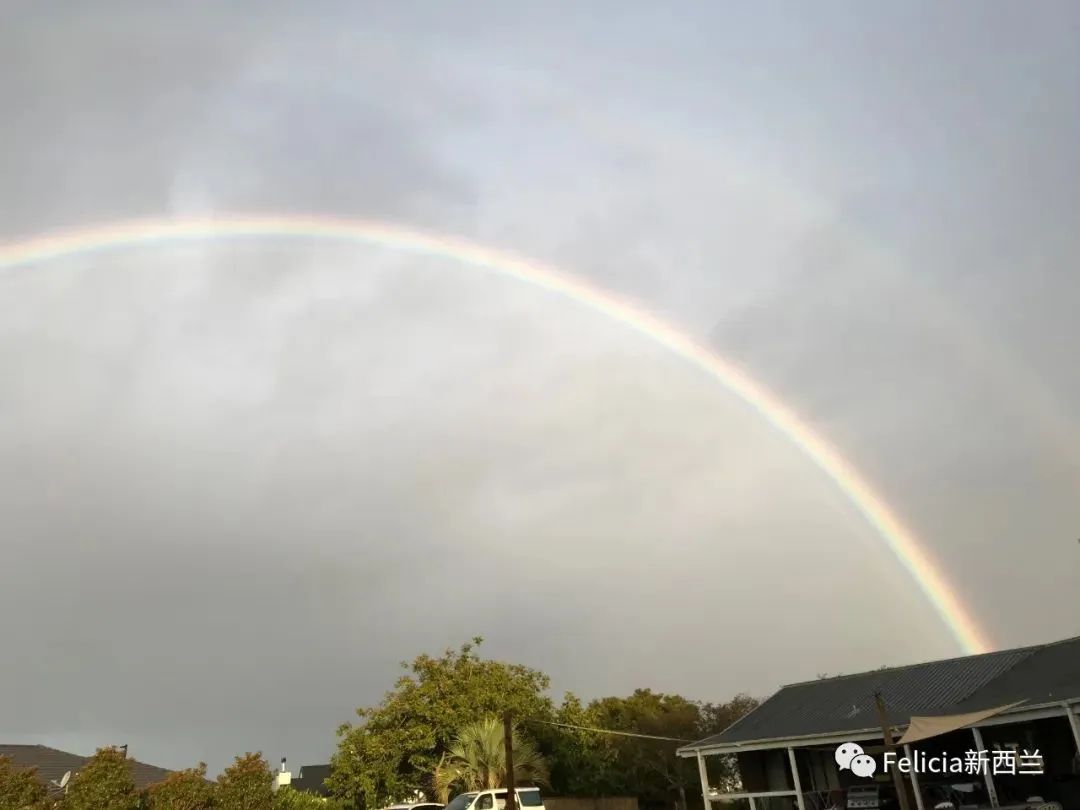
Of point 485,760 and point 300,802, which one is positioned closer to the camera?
point 485,760

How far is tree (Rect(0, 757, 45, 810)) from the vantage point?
2880 centimetres

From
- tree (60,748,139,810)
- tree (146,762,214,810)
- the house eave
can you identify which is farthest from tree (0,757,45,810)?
the house eave

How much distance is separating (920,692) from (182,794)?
24.6 meters

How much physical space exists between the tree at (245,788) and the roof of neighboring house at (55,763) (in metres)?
22.4

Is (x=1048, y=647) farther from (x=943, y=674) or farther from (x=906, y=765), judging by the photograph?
(x=906, y=765)

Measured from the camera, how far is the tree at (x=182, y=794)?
2756 centimetres

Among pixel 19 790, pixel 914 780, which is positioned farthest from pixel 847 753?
pixel 19 790

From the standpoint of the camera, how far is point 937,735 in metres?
20.4

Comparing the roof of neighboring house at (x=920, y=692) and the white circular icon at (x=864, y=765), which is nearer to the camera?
the roof of neighboring house at (x=920, y=692)

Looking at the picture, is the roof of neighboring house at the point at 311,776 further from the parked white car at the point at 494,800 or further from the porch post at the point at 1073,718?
the porch post at the point at 1073,718

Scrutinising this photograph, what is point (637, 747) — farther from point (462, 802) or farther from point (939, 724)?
point (939, 724)

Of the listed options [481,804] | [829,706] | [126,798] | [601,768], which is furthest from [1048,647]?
[126,798]

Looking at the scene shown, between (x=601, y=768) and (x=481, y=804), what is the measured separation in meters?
16.8

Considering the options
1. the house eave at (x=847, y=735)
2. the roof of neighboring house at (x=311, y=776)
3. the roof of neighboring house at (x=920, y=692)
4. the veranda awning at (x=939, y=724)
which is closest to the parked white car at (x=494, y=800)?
the house eave at (x=847, y=735)
